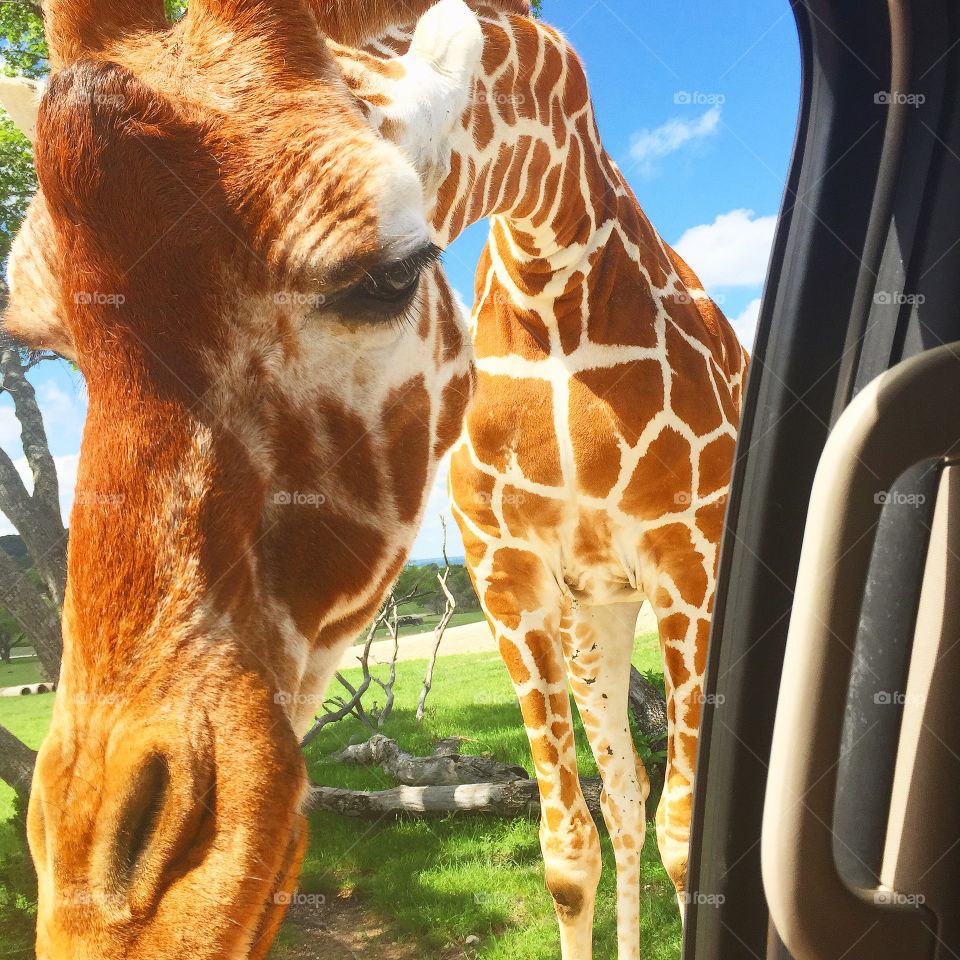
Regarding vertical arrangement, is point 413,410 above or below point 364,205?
below

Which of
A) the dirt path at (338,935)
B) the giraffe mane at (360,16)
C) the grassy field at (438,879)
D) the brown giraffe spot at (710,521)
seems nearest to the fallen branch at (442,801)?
the grassy field at (438,879)

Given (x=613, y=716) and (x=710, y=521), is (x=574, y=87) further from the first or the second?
(x=613, y=716)

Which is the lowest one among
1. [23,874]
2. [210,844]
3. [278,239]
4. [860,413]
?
[23,874]

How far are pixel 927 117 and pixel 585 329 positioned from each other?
0.70 metres

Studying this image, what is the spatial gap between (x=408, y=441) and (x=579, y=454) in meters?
0.52

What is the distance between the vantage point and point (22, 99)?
2.48ft

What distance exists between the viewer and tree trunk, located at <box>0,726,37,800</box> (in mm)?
1492

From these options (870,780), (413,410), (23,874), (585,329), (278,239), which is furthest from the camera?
(23,874)

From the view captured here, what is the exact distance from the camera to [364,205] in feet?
1.98

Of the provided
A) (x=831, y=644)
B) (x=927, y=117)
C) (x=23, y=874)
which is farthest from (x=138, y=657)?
(x=23, y=874)

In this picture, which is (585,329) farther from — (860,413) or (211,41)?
(860,413)

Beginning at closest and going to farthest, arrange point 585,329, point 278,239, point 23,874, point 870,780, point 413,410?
point 870,780
point 278,239
point 413,410
point 585,329
point 23,874

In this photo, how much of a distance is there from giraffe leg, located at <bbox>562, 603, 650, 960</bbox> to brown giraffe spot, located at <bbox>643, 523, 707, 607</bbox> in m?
0.32

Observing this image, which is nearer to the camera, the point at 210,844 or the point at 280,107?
the point at 210,844
